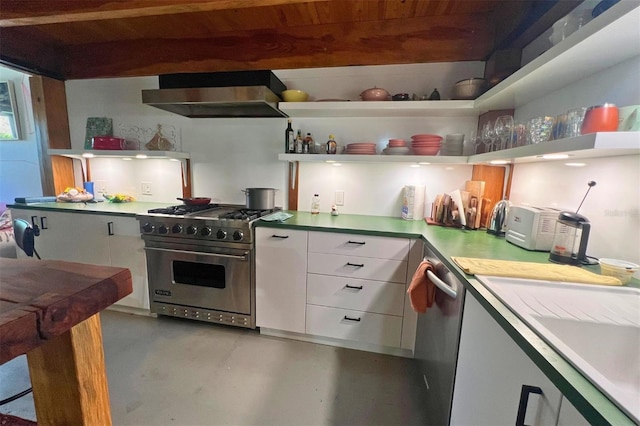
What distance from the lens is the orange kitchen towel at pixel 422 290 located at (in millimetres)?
1312

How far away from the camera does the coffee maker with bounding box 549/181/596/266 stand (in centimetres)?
115

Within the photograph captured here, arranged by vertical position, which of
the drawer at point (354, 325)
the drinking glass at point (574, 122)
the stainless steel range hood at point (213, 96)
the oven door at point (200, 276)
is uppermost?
the stainless steel range hood at point (213, 96)

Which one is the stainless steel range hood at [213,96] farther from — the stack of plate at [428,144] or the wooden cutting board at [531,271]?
the wooden cutting board at [531,271]

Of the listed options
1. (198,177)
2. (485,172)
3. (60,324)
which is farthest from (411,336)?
(198,177)

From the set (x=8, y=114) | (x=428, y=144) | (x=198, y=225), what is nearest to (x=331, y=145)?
(x=428, y=144)

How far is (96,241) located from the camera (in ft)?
7.48

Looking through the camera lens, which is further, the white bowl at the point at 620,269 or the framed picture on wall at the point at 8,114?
the framed picture on wall at the point at 8,114

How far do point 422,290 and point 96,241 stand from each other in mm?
2650

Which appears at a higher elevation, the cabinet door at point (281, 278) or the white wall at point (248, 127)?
the white wall at point (248, 127)

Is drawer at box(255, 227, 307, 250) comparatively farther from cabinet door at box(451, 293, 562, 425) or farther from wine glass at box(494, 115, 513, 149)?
wine glass at box(494, 115, 513, 149)

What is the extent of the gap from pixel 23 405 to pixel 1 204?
299cm

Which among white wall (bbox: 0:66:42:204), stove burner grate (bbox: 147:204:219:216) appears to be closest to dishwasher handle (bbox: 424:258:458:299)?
stove burner grate (bbox: 147:204:219:216)

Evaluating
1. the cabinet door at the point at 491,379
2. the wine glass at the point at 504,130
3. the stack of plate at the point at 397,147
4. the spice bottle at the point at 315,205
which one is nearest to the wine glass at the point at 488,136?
the wine glass at the point at 504,130

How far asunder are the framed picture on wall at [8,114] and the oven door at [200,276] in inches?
108
